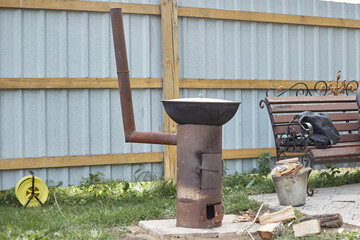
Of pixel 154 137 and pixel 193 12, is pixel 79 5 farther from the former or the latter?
pixel 154 137

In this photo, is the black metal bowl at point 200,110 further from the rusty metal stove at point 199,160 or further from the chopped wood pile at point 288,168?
the chopped wood pile at point 288,168

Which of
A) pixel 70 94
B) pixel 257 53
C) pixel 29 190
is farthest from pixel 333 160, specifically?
Result: pixel 29 190

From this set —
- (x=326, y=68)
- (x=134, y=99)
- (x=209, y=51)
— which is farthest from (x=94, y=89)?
(x=326, y=68)

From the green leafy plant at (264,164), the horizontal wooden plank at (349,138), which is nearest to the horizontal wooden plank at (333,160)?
the horizontal wooden plank at (349,138)

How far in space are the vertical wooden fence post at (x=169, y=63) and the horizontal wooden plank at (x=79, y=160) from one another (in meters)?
0.16

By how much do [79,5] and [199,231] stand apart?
11.4ft

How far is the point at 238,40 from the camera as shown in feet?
24.0

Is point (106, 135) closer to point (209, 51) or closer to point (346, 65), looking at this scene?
point (209, 51)

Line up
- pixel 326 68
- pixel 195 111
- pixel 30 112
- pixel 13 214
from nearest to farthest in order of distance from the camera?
1. pixel 195 111
2. pixel 13 214
3. pixel 30 112
4. pixel 326 68

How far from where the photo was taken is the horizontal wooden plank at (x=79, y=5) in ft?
20.2

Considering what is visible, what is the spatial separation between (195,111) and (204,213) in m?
0.92

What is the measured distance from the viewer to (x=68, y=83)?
632cm

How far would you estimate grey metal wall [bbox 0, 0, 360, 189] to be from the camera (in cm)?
620

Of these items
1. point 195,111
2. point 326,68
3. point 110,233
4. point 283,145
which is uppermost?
point 326,68
